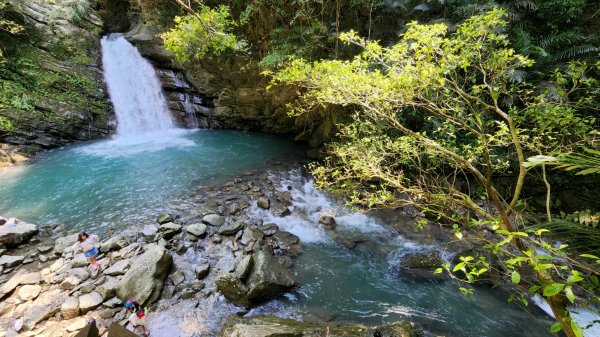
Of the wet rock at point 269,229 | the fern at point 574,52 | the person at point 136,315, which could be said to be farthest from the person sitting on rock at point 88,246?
the fern at point 574,52

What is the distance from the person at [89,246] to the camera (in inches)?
197

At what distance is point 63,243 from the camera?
548 cm

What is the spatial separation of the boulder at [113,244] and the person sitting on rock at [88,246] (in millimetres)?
121

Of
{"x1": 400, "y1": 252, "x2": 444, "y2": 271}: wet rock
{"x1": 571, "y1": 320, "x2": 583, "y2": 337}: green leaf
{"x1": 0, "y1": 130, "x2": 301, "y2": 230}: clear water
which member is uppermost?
{"x1": 571, "y1": 320, "x2": 583, "y2": 337}: green leaf

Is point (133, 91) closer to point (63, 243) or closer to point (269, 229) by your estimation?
point (63, 243)

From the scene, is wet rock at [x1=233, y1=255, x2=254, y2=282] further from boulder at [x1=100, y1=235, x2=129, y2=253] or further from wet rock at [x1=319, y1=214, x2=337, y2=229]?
boulder at [x1=100, y1=235, x2=129, y2=253]

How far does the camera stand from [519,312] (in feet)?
14.5

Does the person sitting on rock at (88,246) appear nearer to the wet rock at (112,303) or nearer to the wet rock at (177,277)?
the wet rock at (112,303)

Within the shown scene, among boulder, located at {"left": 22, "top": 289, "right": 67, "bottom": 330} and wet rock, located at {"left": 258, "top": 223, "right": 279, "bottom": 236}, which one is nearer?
boulder, located at {"left": 22, "top": 289, "right": 67, "bottom": 330}

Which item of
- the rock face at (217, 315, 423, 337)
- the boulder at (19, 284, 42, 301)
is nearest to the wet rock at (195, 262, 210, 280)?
the rock face at (217, 315, 423, 337)

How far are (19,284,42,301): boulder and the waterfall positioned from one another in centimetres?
896

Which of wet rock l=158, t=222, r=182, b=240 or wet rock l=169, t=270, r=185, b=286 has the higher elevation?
wet rock l=158, t=222, r=182, b=240

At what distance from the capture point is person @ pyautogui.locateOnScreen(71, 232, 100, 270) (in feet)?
16.4

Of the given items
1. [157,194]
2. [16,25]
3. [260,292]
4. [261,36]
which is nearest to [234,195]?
[157,194]
